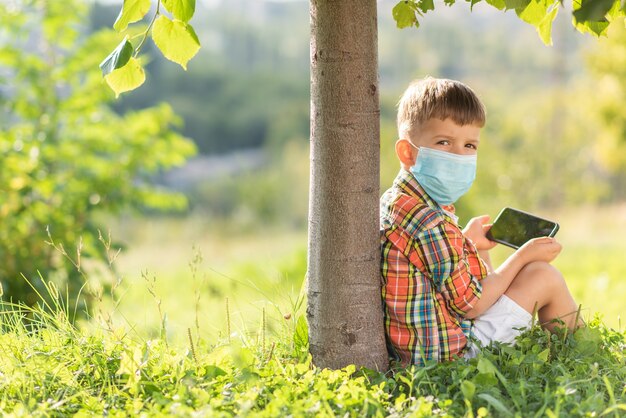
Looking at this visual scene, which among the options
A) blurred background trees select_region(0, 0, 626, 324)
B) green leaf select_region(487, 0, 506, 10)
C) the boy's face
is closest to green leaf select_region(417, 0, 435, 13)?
green leaf select_region(487, 0, 506, 10)

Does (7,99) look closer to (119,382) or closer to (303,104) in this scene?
(119,382)

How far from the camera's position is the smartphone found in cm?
287

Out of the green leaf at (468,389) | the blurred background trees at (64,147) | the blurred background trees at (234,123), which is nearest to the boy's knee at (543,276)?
the green leaf at (468,389)

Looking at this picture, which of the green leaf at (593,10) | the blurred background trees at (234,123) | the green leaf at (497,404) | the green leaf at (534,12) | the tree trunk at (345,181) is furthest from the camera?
the blurred background trees at (234,123)

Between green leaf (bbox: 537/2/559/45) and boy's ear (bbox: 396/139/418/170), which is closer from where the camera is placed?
green leaf (bbox: 537/2/559/45)

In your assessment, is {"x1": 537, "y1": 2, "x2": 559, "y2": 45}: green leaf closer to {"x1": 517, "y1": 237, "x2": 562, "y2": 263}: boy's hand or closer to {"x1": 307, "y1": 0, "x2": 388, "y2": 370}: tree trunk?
{"x1": 307, "y1": 0, "x2": 388, "y2": 370}: tree trunk

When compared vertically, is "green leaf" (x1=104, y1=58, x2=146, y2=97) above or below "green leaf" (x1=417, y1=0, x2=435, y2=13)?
below

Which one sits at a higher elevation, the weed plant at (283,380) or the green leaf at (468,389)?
the green leaf at (468,389)

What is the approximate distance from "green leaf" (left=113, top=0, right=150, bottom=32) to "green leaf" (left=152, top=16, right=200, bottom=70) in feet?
0.21

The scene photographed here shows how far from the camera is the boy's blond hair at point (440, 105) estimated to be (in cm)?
265

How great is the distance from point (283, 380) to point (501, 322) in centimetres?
91

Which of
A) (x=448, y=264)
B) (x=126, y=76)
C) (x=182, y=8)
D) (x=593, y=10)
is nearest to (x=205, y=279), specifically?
(x=126, y=76)

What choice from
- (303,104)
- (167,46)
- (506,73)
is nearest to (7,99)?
(167,46)

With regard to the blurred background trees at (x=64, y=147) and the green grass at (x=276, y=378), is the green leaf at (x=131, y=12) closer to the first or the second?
the green grass at (x=276, y=378)
